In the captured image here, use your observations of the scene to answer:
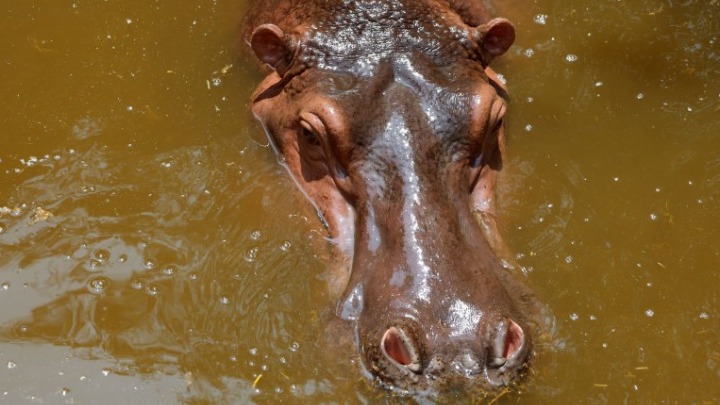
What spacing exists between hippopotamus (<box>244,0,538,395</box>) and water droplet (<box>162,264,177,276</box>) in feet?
2.86

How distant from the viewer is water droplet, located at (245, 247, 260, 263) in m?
5.34

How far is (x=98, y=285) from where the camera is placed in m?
5.23

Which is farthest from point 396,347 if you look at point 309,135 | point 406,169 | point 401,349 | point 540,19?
point 540,19

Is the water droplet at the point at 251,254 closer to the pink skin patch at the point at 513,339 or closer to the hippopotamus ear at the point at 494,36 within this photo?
the pink skin patch at the point at 513,339

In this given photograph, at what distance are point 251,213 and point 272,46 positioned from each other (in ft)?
3.28

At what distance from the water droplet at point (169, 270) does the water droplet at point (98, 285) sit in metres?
0.31

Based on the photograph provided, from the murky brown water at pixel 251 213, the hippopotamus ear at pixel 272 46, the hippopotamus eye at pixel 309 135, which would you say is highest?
the hippopotamus ear at pixel 272 46

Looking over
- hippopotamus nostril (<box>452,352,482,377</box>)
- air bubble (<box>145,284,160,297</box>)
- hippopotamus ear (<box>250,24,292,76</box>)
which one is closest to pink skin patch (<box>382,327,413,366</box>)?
hippopotamus nostril (<box>452,352,482,377</box>)

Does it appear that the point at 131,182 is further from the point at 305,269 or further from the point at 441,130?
the point at 441,130

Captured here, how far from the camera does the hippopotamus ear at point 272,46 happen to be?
217 inches

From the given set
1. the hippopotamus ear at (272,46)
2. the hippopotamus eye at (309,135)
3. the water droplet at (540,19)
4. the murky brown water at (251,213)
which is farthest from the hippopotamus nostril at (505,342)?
the water droplet at (540,19)

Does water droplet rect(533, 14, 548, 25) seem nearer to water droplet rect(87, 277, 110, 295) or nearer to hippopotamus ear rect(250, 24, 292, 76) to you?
hippopotamus ear rect(250, 24, 292, 76)

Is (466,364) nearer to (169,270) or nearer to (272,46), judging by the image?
(169,270)

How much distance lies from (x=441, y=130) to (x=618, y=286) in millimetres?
1376
